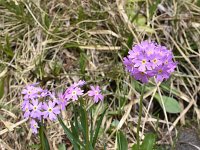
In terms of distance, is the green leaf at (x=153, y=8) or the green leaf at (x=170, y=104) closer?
the green leaf at (x=170, y=104)

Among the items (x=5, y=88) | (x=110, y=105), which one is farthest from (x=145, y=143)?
(x=5, y=88)

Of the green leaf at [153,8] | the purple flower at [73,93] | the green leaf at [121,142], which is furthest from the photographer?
the green leaf at [153,8]

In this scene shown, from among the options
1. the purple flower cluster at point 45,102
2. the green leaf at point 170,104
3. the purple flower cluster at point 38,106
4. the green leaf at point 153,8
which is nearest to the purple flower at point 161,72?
the purple flower cluster at point 45,102

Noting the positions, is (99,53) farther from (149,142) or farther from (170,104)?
(149,142)

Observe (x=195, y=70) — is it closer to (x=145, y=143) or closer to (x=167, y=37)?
(x=167, y=37)

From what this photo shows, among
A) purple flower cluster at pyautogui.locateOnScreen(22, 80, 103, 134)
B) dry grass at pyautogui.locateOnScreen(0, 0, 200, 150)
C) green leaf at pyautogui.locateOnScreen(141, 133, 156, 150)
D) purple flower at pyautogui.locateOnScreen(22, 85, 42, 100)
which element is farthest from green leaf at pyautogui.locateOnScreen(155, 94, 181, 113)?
purple flower at pyautogui.locateOnScreen(22, 85, 42, 100)

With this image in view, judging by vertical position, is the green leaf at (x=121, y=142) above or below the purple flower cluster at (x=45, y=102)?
below

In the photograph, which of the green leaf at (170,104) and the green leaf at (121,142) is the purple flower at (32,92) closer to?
the green leaf at (121,142)

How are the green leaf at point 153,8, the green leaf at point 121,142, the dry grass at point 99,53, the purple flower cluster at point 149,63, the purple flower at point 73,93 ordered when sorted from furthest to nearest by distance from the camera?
the green leaf at point 153,8, the dry grass at point 99,53, the green leaf at point 121,142, the purple flower at point 73,93, the purple flower cluster at point 149,63
